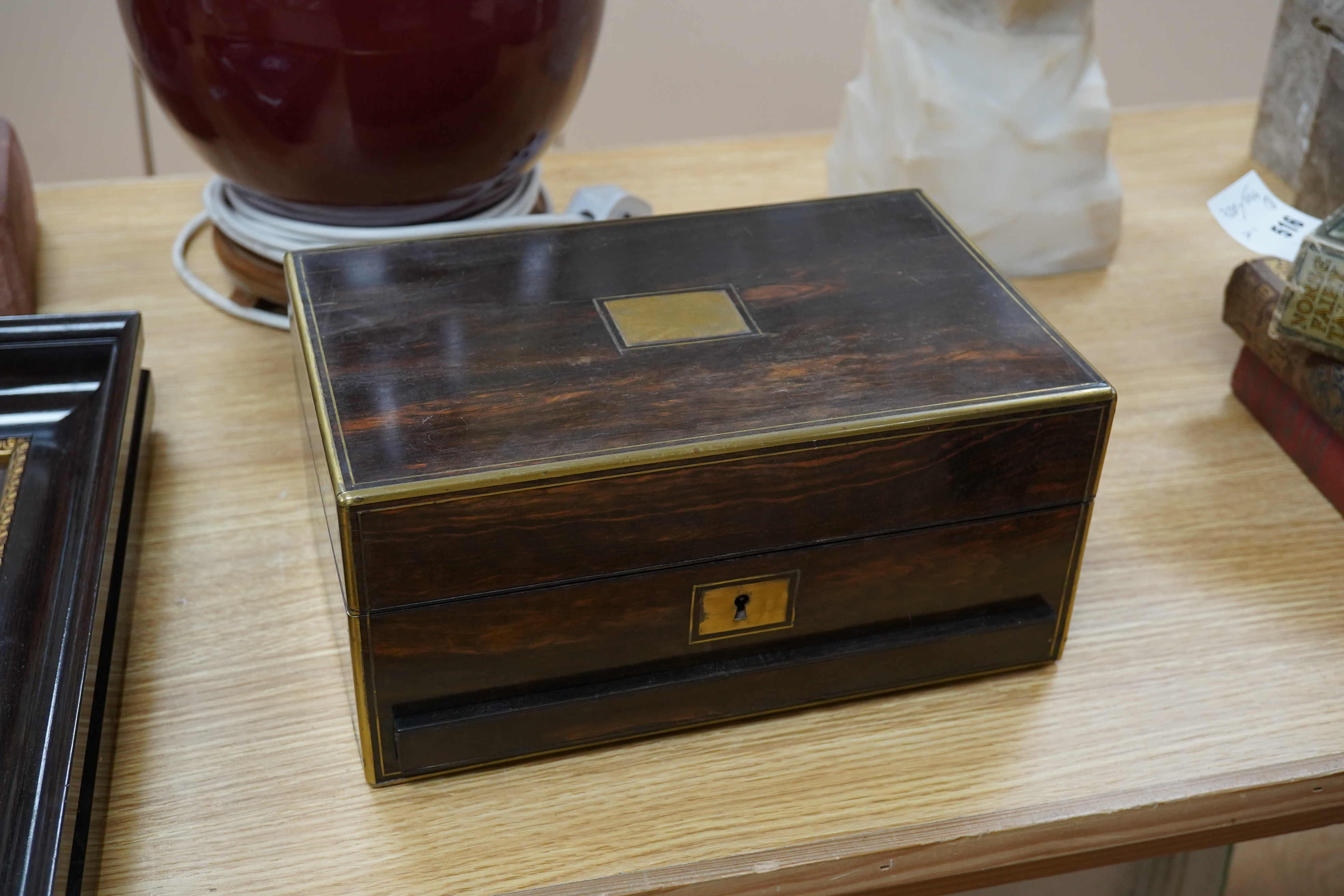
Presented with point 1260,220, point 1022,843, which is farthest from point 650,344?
point 1260,220

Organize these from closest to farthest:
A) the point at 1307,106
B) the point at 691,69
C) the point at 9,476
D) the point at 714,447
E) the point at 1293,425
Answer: the point at 714,447, the point at 9,476, the point at 1293,425, the point at 1307,106, the point at 691,69

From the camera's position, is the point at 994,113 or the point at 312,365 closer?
the point at 312,365

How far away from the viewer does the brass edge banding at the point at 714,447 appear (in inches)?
17.1

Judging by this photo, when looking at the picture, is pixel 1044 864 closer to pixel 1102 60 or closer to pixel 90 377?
pixel 90 377

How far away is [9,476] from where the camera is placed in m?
0.59

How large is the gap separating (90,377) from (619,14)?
939 millimetres

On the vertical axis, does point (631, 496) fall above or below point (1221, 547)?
above

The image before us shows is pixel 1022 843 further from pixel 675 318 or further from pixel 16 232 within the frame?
pixel 16 232

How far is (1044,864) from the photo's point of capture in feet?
1.67

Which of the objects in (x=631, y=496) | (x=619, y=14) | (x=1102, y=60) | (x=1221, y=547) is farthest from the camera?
(x=1102, y=60)

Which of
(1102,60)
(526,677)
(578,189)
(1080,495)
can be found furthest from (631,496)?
Result: (1102,60)

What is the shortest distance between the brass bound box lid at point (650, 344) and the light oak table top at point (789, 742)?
5.5 inches

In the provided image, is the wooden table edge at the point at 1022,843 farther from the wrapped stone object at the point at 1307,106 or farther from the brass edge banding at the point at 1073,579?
the wrapped stone object at the point at 1307,106

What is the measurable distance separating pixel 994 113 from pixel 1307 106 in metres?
0.28
